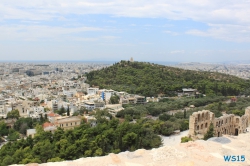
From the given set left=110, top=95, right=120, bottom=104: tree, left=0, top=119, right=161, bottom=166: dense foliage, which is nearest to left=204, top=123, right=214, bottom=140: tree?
left=0, top=119, right=161, bottom=166: dense foliage

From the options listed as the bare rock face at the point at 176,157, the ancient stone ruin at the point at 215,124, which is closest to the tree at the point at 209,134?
the ancient stone ruin at the point at 215,124

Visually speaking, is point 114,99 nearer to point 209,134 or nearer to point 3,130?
point 3,130

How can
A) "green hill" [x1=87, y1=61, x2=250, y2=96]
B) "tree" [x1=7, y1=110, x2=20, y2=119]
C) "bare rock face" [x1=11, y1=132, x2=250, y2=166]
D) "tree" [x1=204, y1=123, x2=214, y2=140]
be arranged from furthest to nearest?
"green hill" [x1=87, y1=61, x2=250, y2=96], "tree" [x1=7, y1=110, x2=20, y2=119], "tree" [x1=204, y1=123, x2=214, y2=140], "bare rock face" [x1=11, y1=132, x2=250, y2=166]

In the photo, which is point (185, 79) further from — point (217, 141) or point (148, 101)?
point (217, 141)

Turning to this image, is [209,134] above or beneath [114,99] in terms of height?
above

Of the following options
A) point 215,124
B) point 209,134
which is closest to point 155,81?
point 215,124

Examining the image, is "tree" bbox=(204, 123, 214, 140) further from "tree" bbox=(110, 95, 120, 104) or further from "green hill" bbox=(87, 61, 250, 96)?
"green hill" bbox=(87, 61, 250, 96)
